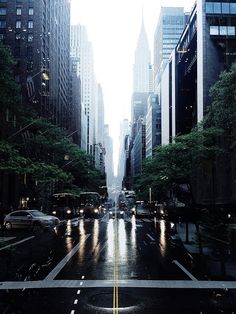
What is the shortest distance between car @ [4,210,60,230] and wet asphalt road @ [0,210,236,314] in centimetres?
1119

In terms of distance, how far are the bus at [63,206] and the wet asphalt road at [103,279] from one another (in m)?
33.0

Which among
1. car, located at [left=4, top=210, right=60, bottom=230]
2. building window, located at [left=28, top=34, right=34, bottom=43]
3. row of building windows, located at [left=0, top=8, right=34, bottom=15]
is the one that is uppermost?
row of building windows, located at [left=0, top=8, right=34, bottom=15]

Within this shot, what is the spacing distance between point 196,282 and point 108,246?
9.98 metres

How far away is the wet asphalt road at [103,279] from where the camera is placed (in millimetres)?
9023

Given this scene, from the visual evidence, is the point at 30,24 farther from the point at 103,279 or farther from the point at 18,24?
the point at 103,279

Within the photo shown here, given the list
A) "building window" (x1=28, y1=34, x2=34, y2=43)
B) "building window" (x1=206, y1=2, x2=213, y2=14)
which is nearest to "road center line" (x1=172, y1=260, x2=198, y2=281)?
"building window" (x1=206, y1=2, x2=213, y2=14)

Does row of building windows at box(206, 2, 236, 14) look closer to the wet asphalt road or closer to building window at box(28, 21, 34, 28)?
building window at box(28, 21, 34, 28)

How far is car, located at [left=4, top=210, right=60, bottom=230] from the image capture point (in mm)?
31891

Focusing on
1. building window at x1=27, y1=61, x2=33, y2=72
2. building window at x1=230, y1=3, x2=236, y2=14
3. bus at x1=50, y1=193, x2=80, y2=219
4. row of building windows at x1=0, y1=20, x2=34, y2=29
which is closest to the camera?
bus at x1=50, y1=193, x2=80, y2=219

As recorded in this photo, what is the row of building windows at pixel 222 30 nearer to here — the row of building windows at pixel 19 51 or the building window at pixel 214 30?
the building window at pixel 214 30

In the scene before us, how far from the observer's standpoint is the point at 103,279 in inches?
485

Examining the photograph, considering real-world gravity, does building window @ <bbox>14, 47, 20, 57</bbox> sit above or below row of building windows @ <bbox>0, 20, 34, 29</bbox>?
below

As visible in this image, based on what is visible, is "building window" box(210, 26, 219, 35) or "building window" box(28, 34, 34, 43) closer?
"building window" box(210, 26, 219, 35)

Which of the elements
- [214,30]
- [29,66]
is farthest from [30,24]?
[214,30]
